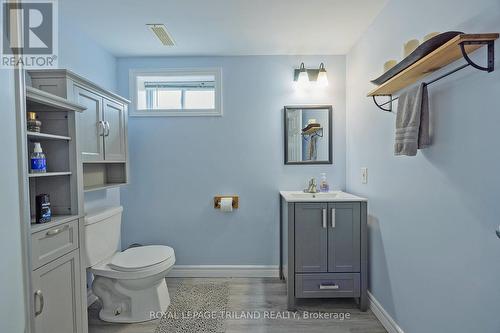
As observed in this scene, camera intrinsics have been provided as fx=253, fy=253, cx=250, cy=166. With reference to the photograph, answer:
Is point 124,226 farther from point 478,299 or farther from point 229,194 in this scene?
point 478,299

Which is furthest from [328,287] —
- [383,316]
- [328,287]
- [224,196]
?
[224,196]

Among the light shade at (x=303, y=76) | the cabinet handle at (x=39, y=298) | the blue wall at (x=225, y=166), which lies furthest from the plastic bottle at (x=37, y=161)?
the light shade at (x=303, y=76)

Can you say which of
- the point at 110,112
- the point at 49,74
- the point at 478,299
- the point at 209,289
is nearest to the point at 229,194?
the point at 209,289

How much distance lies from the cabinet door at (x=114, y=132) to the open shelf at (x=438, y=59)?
2040mm

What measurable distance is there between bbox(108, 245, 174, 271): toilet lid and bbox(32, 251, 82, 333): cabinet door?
0.34 meters

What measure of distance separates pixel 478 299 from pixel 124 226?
2.78 m

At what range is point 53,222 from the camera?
4.42 feet

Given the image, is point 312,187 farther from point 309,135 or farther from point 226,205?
point 226,205

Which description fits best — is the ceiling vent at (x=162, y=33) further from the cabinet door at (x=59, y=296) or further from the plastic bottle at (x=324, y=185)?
the plastic bottle at (x=324, y=185)

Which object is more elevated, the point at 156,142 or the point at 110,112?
the point at 110,112

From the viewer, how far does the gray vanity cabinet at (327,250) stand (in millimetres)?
2027

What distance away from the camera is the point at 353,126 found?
8.00 ft

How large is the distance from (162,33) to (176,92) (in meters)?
0.67

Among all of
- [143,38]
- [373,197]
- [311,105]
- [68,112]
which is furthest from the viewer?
[311,105]
